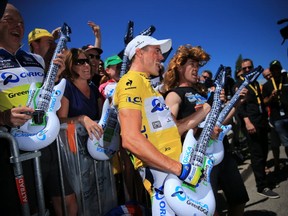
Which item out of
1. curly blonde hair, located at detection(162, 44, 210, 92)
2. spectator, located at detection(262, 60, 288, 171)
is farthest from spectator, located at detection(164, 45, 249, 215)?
spectator, located at detection(262, 60, 288, 171)

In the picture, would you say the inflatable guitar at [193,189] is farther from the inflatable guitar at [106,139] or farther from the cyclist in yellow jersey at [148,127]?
the inflatable guitar at [106,139]

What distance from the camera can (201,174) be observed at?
5.93 ft

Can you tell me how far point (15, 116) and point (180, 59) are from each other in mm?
1970

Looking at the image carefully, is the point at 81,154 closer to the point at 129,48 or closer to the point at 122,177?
the point at 122,177

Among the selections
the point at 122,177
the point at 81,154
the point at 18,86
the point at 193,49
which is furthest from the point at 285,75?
the point at 18,86

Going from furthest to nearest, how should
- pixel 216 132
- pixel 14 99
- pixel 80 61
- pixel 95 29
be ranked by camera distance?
pixel 95 29, pixel 80 61, pixel 216 132, pixel 14 99

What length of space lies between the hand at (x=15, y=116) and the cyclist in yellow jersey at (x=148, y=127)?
664 mm

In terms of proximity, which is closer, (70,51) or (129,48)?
(129,48)

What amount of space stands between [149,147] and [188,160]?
1.23 ft

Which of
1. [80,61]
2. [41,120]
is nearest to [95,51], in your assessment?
[80,61]

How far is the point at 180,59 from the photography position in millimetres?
3025

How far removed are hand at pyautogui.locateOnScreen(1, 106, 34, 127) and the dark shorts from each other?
2019 mm

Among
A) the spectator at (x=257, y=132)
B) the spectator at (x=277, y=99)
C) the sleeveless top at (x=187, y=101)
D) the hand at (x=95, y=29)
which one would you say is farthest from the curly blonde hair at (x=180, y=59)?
the spectator at (x=277, y=99)

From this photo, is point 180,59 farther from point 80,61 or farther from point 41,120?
point 41,120
